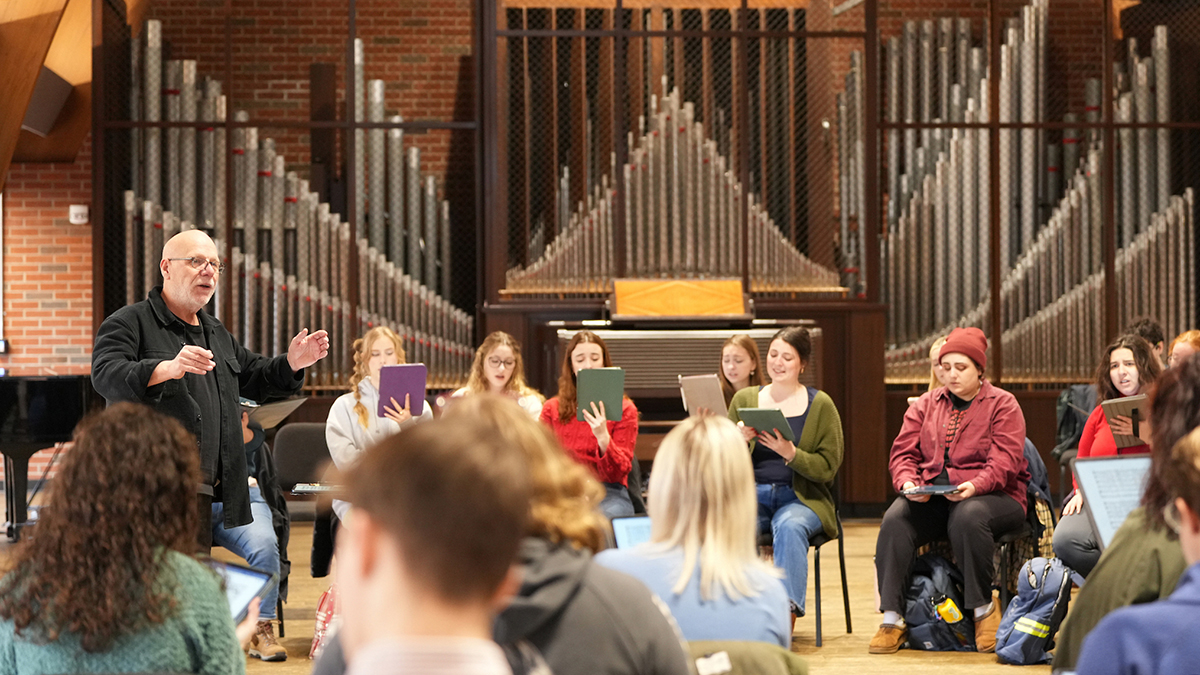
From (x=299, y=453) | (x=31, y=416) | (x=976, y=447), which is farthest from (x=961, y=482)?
(x=31, y=416)

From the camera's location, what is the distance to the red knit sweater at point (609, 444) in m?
4.64

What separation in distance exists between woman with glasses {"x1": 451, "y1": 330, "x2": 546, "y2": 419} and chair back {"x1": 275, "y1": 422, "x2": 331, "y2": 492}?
0.72 meters

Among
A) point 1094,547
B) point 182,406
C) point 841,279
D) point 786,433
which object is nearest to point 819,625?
point 786,433

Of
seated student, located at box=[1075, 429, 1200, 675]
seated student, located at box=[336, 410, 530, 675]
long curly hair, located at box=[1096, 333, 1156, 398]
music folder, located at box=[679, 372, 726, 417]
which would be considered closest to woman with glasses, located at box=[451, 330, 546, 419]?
music folder, located at box=[679, 372, 726, 417]

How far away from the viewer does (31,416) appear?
228 inches

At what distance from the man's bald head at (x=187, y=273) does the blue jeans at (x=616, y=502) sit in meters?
1.64

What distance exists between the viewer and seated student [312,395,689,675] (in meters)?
1.48

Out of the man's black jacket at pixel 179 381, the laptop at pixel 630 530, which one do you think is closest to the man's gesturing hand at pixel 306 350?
the man's black jacket at pixel 179 381

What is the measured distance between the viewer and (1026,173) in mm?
7613

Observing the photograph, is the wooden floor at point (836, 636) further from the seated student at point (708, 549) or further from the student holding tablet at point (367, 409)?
the seated student at point (708, 549)

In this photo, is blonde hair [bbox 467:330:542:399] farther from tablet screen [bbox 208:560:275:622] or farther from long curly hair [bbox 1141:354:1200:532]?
long curly hair [bbox 1141:354:1200:532]

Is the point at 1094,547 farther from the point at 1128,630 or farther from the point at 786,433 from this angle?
the point at 1128,630

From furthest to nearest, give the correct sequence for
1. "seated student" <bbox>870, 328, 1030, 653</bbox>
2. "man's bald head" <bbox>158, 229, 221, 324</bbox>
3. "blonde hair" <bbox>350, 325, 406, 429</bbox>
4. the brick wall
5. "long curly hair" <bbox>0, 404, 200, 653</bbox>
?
the brick wall → "blonde hair" <bbox>350, 325, 406, 429</bbox> → "seated student" <bbox>870, 328, 1030, 653</bbox> → "man's bald head" <bbox>158, 229, 221, 324</bbox> → "long curly hair" <bbox>0, 404, 200, 653</bbox>

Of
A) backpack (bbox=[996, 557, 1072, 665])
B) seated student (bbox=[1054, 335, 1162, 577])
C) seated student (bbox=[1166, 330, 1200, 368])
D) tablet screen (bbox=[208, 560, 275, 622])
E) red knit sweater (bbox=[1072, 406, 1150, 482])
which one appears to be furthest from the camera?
seated student (bbox=[1166, 330, 1200, 368])
